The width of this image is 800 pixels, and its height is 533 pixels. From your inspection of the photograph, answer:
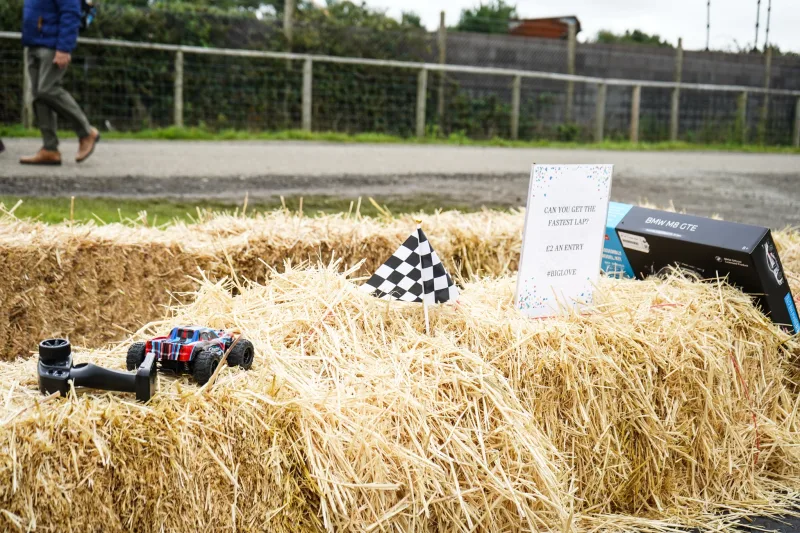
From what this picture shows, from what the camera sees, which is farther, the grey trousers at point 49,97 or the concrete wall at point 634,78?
the concrete wall at point 634,78

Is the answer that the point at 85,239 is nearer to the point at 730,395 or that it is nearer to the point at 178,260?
the point at 178,260

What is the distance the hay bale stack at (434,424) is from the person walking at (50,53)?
6026 mm

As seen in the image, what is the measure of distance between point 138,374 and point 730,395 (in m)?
2.26

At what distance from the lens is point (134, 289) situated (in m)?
4.00

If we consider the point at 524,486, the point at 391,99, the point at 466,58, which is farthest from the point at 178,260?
the point at 466,58

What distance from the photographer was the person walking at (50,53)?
792cm

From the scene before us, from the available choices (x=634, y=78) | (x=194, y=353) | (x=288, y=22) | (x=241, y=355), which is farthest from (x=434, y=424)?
(x=634, y=78)

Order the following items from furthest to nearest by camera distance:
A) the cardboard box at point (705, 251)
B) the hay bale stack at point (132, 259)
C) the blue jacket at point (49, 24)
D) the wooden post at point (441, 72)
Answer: the wooden post at point (441, 72) < the blue jacket at point (49, 24) < the hay bale stack at point (132, 259) < the cardboard box at point (705, 251)

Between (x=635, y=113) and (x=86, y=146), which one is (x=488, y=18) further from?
(x=86, y=146)

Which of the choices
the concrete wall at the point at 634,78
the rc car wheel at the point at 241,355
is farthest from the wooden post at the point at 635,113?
the rc car wheel at the point at 241,355

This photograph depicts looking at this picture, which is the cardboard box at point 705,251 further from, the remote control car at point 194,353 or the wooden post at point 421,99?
the wooden post at point 421,99

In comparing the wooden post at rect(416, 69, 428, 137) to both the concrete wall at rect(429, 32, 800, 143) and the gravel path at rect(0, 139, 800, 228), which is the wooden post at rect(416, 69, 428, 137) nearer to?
the concrete wall at rect(429, 32, 800, 143)

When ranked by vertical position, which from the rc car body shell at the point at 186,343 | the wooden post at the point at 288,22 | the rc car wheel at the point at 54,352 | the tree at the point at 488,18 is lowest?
the rc car body shell at the point at 186,343

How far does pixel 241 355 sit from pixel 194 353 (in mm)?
149
